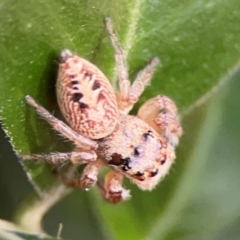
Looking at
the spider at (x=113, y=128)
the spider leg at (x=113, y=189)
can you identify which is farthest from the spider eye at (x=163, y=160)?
the spider leg at (x=113, y=189)

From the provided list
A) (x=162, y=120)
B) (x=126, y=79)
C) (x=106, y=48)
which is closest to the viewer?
(x=106, y=48)

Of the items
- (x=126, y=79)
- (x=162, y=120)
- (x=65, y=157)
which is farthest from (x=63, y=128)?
(x=162, y=120)

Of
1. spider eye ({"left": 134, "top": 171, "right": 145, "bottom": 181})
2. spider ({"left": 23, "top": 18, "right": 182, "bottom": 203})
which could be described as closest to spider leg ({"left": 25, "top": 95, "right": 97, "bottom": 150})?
spider ({"left": 23, "top": 18, "right": 182, "bottom": 203})

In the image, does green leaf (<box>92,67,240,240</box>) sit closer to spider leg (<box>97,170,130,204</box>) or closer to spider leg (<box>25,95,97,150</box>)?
spider leg (<box>97,170,130,204</box>)

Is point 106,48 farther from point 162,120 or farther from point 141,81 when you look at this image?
point 162,120

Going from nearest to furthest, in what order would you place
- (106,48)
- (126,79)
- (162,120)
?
(106,48)
(126,79)
(162,120)

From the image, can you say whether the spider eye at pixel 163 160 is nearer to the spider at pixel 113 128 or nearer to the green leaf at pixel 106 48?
the spider at pixel 113 128

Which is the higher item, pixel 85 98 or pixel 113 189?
pixel 85 98
